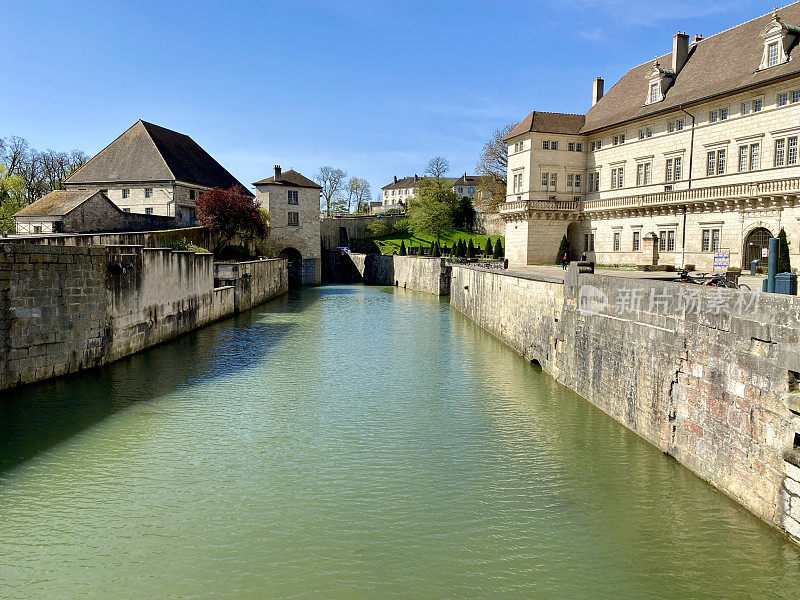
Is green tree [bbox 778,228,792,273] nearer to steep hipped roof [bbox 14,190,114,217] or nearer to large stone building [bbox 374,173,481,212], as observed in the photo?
steep hipped roof [bbox 14,190,114,217]

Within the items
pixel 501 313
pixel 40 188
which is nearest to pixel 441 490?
pixel 501 313

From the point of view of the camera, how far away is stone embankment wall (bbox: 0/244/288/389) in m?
14.9

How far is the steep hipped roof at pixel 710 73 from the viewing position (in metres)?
32.9

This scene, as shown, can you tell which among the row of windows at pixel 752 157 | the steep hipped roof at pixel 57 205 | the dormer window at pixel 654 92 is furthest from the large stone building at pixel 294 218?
the row of windows at pixel 752 157

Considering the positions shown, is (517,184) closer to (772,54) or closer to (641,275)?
(772,54)

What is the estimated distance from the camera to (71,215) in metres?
34.2

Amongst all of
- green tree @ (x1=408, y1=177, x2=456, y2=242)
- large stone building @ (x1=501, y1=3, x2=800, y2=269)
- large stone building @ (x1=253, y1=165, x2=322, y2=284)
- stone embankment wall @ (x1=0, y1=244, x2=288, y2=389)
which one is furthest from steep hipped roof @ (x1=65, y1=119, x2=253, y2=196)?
large stone building @ (x1=501, y1=3, x2=800, y2=269)

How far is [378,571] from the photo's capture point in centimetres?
764

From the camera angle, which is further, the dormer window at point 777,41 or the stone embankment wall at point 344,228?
the stone embankment wall at point 344,228

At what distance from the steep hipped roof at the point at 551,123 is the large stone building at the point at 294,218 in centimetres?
2165

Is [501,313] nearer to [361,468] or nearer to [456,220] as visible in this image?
[361,468]

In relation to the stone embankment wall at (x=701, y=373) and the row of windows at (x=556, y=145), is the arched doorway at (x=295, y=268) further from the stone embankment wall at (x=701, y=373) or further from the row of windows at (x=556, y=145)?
the stone embankment wall at (x=701, y=373)

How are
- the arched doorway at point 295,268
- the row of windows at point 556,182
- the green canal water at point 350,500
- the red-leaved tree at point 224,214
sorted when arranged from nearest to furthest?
1. the green canal water at point 350,500
2. the red-leaved tree at point 224,214
3. the row of windows at point 556,182
4. the arched doorway at point 295,268

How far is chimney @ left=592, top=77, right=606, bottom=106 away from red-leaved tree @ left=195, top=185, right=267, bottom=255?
3061cm
